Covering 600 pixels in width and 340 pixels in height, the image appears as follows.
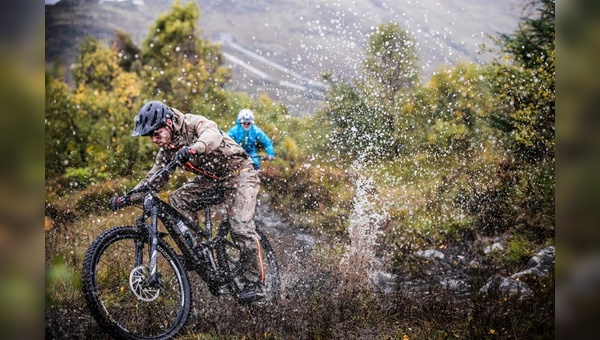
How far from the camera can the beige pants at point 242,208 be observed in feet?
15.8

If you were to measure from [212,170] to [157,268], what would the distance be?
32.8 inches

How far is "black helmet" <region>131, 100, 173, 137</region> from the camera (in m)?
4.71

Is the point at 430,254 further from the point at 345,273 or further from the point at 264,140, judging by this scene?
the point at 264,140

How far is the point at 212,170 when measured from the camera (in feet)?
15.8

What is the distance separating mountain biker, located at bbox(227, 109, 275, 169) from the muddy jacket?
12 cm

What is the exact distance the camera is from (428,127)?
16.5 feet

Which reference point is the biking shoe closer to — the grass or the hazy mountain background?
the grass

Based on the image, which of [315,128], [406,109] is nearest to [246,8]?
[315,128]

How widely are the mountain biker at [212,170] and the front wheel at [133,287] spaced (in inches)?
16.5


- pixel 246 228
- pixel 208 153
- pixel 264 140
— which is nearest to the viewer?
pixel 208 153

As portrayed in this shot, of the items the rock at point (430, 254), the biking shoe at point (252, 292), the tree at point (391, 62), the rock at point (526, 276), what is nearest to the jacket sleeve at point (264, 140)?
the tree at point (391, 62)

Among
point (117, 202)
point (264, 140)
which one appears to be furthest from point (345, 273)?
point (117, 202)

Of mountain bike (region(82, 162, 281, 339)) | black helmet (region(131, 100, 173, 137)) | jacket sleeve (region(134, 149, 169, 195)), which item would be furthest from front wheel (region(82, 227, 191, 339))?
black helmet (region(131, 100, 173, 137))
